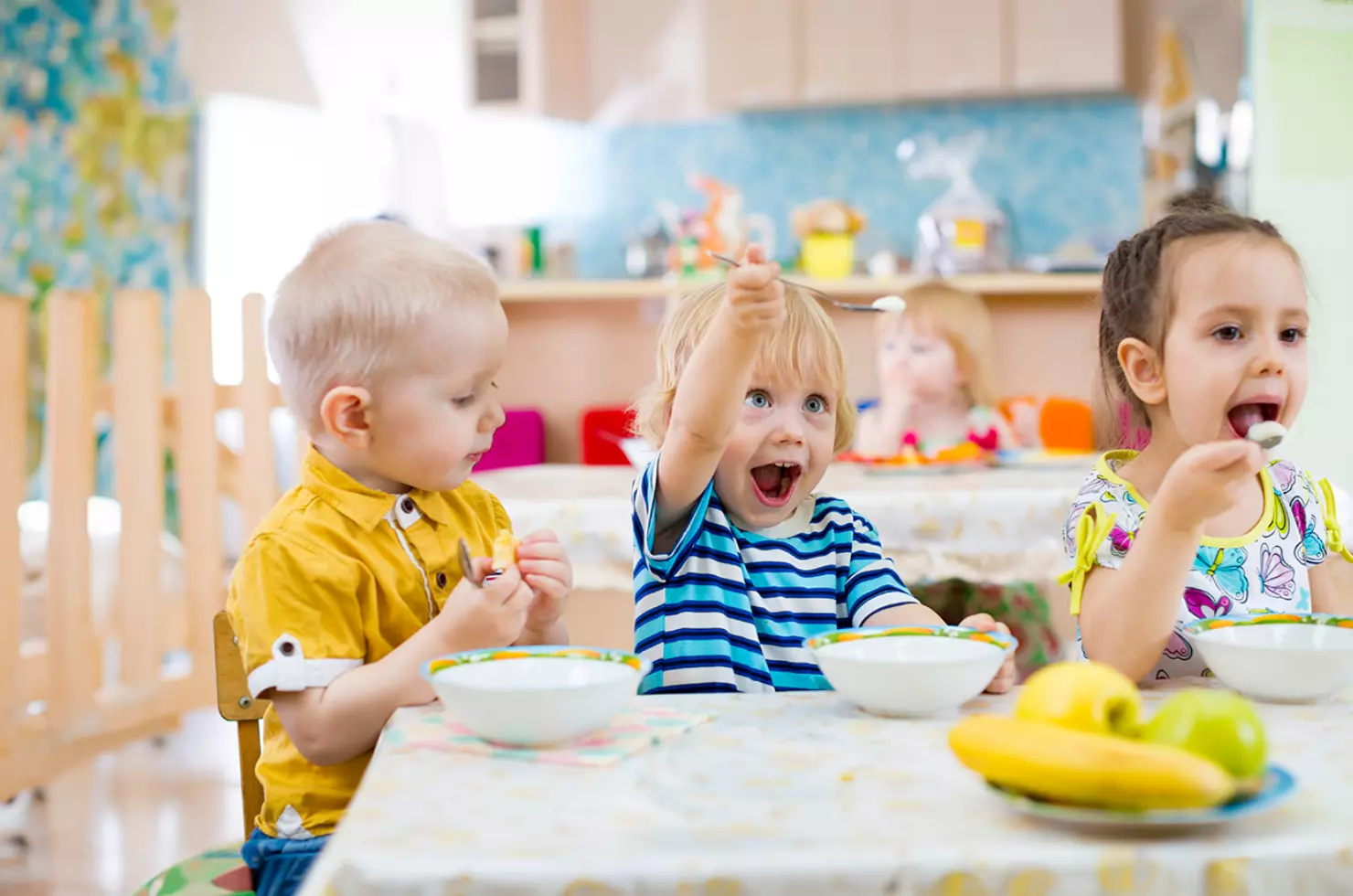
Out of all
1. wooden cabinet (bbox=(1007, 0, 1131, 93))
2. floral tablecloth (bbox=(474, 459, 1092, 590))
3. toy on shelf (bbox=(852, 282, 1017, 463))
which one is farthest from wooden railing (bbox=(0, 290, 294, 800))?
wooden cabinet (bbox=(1007, 0, 1131, 93))

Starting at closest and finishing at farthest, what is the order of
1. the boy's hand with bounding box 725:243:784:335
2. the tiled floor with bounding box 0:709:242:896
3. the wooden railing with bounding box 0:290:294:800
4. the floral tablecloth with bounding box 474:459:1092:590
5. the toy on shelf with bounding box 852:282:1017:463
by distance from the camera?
the boy's hand with bounding box 725:243:784:335 → the floral tablecloth with bounding box 474:459:1092:590 → the tiled floor with bounding box 0:709:242:896 → the wooden railing with bounding box 0:290:294:800 → the toy on shelf with bounding box 852:282:1017:463

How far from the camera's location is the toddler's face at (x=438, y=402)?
3.53 ft

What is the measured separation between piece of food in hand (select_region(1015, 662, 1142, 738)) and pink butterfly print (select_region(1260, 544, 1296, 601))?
55cm

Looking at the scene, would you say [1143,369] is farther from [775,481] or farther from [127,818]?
[127,818]

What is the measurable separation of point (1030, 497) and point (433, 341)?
1257 mm

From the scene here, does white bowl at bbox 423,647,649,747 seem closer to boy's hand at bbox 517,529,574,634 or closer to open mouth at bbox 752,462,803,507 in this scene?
boy's hand at bbox 517,529,574,634

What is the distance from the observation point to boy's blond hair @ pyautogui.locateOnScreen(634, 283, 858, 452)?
3.95 feet

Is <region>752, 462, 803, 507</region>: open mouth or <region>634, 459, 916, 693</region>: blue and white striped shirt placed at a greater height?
<region>752, 462, 803, 507</region>: open mouth

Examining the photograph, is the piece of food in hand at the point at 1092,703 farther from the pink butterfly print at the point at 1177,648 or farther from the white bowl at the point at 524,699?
the pink butterfly print at the point at 1177,648

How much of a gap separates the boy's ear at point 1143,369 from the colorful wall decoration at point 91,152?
4.32m

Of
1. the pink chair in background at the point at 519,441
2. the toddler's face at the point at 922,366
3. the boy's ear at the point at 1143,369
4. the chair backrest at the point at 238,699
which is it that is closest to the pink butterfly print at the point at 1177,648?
the boy's ear at the point at 1143,369

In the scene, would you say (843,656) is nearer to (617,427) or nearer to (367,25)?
(617,427)

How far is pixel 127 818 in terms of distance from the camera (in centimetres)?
281

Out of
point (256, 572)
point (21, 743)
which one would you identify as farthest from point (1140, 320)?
point (21, 743)
